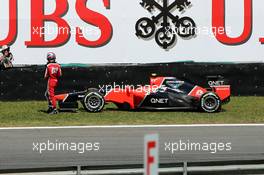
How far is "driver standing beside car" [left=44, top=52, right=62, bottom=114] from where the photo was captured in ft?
56.0

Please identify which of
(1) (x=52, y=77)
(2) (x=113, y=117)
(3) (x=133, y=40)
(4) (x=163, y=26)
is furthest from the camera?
(4) (x=163, y=26)

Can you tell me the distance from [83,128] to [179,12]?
702 centimetres

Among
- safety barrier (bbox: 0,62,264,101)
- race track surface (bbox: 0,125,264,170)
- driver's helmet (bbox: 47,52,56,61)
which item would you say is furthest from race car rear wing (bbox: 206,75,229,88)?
driver's helmet (bbox: 47,52,56,61)

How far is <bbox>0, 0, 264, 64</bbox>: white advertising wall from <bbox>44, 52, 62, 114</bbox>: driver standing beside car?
53cm

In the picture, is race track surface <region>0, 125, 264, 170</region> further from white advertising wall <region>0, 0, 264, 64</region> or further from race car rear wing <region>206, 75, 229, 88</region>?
white advertising wall <region>0, 0, 264, 64</region>

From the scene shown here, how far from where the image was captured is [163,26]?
773 inches

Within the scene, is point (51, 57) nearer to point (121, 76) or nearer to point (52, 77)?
point (52, 77)

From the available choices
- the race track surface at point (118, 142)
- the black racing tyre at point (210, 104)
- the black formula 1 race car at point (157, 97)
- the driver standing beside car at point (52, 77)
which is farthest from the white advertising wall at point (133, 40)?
the race track surface at point (118, 142)

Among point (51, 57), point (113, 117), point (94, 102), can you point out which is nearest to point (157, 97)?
point (113, 117)

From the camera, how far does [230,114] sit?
17094 millimetres

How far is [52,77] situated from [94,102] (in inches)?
82.3

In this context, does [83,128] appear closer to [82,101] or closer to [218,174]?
[82,101]

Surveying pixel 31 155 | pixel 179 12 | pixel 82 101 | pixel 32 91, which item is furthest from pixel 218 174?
pixel 179 12

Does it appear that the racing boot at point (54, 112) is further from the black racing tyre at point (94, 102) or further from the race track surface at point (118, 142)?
the race track surface at point (118, 142)
